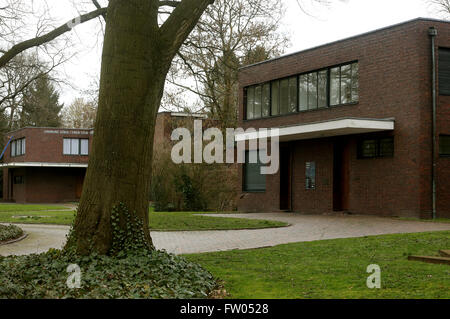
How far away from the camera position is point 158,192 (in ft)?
98.3

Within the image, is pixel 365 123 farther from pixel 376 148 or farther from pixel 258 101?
pixel 258 101

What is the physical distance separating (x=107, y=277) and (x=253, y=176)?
22297 millimetres

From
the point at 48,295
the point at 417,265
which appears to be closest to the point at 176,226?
the point at 417,265

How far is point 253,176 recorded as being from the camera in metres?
29.2

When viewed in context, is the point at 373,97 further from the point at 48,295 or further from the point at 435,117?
the point at 48,295

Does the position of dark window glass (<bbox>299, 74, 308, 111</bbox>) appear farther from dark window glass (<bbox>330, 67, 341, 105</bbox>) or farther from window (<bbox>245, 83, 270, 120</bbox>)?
window (<bbox>245, 83, 270, 120</bbox>)

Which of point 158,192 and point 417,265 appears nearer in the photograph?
point 417,265

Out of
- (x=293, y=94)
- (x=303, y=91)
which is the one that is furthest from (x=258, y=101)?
(x=303, y=91)

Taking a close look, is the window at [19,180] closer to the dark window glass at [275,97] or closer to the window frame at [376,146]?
the dark window glass at [275,97]

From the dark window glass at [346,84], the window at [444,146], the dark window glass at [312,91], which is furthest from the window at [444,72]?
the dark window glass at [312,91]

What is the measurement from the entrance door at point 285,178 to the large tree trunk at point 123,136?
18.6 m

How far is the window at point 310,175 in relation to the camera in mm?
25156

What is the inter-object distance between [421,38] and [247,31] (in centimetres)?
1917
